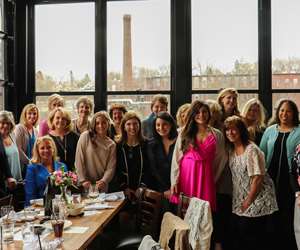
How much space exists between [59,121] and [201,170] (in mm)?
1618

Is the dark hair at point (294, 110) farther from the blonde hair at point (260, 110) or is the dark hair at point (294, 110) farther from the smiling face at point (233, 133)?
the smiling face at point (233, 133)

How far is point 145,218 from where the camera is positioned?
357cm

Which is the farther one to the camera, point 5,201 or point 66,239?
point 5,201

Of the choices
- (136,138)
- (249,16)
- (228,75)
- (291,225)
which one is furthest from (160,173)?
(249,16)

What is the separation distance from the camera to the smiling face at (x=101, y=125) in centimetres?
405

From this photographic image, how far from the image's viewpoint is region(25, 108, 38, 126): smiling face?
4.69 metres

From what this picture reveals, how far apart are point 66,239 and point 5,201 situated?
85 centimetres

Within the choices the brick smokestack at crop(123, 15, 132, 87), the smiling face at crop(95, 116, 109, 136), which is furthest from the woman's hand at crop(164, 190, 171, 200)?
the brick smokestack at crop(123, 15, 132, 87)

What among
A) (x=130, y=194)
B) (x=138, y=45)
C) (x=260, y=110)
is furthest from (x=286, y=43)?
(x=130, y=194)

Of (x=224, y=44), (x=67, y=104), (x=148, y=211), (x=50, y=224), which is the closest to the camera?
(x=50, y=224)

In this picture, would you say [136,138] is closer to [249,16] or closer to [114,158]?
[114,158]

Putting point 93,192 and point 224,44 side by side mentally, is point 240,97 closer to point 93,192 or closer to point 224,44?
point 224,44

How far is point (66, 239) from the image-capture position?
2.47 meters

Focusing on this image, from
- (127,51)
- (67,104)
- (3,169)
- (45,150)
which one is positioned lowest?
(3,169)
